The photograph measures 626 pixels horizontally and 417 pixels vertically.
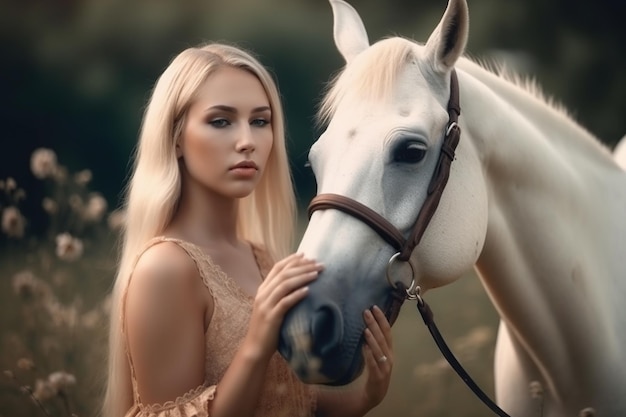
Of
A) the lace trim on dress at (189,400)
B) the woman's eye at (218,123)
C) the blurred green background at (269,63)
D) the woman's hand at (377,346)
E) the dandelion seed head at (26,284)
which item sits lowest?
the lace trim on dress at (189,400)

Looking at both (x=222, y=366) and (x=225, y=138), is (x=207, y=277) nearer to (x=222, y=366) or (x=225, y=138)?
(x=222, y=366)

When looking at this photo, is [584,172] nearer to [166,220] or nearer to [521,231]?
[521,231]

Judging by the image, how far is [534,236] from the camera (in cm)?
170

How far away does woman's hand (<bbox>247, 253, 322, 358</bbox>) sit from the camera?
1336 millimetres

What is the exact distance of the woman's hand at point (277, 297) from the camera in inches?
52.6

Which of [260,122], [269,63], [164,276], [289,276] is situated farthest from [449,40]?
[269,63]

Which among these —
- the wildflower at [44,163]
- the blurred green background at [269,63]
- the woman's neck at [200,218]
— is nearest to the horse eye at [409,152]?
the woman's neck at [200,218]

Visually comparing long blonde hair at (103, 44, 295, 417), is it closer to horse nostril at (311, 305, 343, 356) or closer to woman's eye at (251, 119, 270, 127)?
woman's eye at (251, 119, 270, 127)

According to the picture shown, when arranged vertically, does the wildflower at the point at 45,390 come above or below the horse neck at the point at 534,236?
below

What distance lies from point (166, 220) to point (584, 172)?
975mm

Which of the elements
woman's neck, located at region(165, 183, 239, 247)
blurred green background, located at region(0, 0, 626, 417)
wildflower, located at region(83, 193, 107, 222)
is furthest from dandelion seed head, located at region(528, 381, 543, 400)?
wildflower, located at region(83, 193, 107, 222)

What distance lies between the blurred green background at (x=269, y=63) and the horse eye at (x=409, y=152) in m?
1.66

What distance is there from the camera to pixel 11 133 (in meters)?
3.17

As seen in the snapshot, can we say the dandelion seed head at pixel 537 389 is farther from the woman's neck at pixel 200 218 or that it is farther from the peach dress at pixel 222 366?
the woman's neck at pixel 200 218
